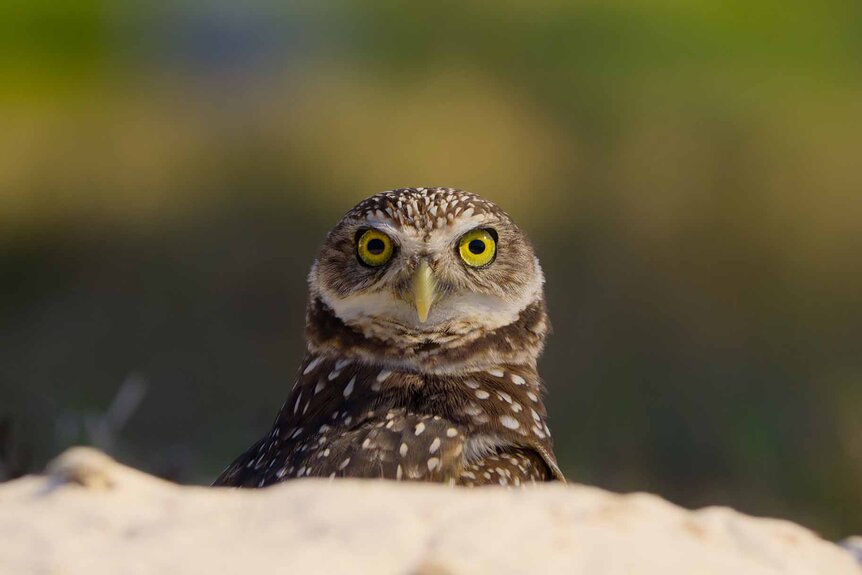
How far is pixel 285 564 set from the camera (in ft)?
6.20

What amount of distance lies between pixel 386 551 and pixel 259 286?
24.7ft

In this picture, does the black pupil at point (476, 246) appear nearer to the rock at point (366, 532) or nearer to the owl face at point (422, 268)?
the owl face at point (422, 268)

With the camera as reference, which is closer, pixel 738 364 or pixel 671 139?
pixel 738 364

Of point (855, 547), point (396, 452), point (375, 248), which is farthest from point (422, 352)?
point (855, 547)

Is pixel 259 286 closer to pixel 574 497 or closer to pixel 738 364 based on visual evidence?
pixel 738 364

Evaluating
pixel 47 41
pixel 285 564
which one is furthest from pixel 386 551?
pixel 47 41

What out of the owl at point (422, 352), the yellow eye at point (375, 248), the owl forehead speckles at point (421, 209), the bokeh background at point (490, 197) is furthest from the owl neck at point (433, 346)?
the bokeh background at point (490, 197)

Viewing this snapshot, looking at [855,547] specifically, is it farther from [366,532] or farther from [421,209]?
[421,209]

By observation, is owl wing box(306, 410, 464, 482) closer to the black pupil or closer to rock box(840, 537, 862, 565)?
the black pupil

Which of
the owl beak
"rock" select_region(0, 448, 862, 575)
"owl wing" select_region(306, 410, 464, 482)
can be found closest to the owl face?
the owl beak

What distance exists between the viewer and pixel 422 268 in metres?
3.62

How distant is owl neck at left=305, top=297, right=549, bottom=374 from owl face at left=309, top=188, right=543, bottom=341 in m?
0.02

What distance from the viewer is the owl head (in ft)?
12.0

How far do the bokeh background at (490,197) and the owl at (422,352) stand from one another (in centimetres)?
150
